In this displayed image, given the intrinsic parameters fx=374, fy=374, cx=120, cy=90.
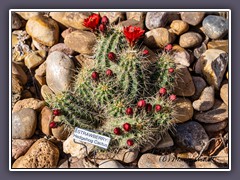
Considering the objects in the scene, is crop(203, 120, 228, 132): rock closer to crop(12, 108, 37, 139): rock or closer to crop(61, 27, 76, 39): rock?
crop(12, 108, 37, 139): rock

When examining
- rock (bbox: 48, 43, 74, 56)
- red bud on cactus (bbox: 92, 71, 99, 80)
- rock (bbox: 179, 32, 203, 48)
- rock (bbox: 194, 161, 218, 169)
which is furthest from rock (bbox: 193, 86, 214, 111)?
rock (bbox: 48, 43, 74, 56)

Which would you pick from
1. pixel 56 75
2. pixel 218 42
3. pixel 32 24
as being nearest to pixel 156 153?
pixel 56 75

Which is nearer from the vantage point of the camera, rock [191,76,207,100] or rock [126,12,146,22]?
rock [191,76,207,100]

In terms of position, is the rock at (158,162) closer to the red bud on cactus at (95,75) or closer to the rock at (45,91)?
the red bud on cactus at (95,75)

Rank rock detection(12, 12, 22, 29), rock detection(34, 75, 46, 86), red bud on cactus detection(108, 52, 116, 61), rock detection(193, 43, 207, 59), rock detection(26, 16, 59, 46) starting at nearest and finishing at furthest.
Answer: red bud on cactus detection(108, 52, 116, 61) < rock detection(34, 75, 46, 86) < rock detection(26, 16, 59, 46) < rock detection(193, 43, 207, 59) < rock detection(12, 12, 22, 29)

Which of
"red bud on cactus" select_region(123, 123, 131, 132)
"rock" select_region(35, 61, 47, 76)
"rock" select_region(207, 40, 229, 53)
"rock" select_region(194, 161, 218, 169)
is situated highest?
"rock" select_region(207, 40, 229, 53)
